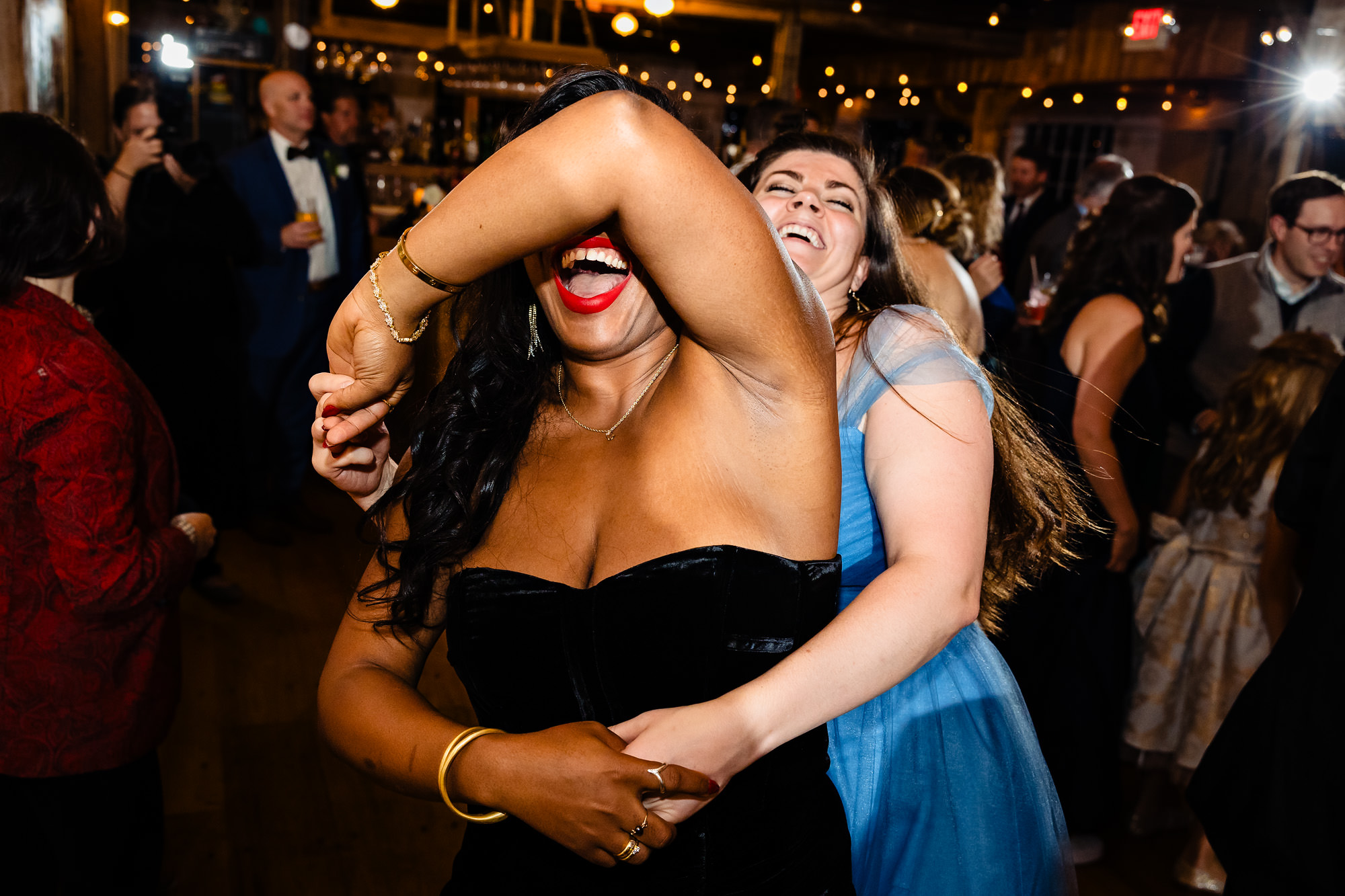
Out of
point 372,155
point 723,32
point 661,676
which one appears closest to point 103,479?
point 661,676

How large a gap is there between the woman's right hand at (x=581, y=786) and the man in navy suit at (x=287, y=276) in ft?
11.6

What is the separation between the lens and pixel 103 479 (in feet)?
4.66

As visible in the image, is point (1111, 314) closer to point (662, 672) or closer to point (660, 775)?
point (662, 672)

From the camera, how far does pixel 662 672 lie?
988 mm

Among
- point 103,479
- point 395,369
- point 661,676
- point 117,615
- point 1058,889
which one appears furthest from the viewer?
point 117,615

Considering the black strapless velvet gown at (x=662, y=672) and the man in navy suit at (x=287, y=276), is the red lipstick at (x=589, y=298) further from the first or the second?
the man in navy suit at (x=287, y=276)

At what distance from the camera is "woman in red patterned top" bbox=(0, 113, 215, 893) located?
1.40 metres

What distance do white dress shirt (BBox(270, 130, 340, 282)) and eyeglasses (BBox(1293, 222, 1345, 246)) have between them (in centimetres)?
369

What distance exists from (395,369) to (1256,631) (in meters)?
2.44

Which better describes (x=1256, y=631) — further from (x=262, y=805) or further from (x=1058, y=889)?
(x=262, y=805)

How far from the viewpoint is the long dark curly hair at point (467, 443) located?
1113 millimetres

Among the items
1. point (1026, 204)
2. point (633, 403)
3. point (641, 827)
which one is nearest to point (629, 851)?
point (641, 827)

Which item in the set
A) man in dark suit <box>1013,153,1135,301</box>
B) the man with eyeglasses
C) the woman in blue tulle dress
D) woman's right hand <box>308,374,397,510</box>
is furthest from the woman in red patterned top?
man in dark suit <box>1013,153,1135,301</box>

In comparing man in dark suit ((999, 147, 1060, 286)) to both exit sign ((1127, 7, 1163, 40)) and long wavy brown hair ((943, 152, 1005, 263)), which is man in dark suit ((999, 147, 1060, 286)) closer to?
long wavy brown hair ((943, 152, 1005, 263))
